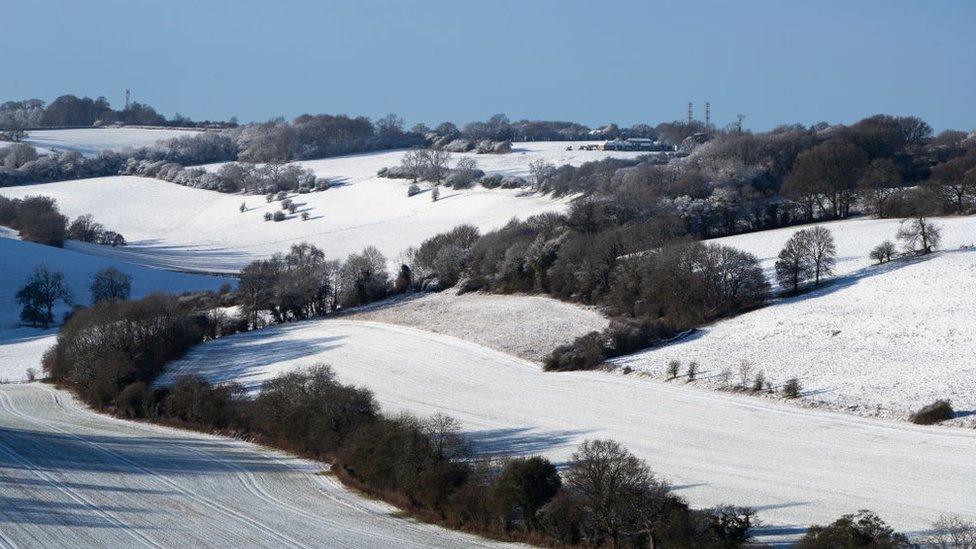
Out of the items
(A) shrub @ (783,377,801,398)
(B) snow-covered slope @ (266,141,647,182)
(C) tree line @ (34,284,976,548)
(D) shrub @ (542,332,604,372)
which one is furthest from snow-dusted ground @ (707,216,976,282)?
(B) snow-covered slope @ (266,141,647,182)

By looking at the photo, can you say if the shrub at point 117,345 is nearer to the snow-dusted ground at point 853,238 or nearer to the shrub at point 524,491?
the shrub at point 524,491

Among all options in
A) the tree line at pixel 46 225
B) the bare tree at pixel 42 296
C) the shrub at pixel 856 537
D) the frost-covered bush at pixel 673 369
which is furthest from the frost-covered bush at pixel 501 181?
the shrub at pixel 856 537

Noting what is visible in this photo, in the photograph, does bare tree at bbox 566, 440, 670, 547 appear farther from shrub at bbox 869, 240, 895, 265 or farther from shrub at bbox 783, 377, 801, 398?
shrub at bbox 869, 240, 895, 265

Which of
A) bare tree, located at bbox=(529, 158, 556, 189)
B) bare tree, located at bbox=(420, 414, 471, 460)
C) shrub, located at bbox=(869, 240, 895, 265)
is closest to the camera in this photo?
bare tree, located at bbox=(420, 414, 471, 460)

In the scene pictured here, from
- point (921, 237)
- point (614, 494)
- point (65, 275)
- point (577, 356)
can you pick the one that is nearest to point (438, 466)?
point (614, 494)

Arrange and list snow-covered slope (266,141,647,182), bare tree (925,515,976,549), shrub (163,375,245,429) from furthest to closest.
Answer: snow-covered slope (266,141,647,182), shrub (163,375,245,429), bare tree (925,515,976,549)

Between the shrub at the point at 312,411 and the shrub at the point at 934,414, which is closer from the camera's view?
the shrub at the point at 934,414
